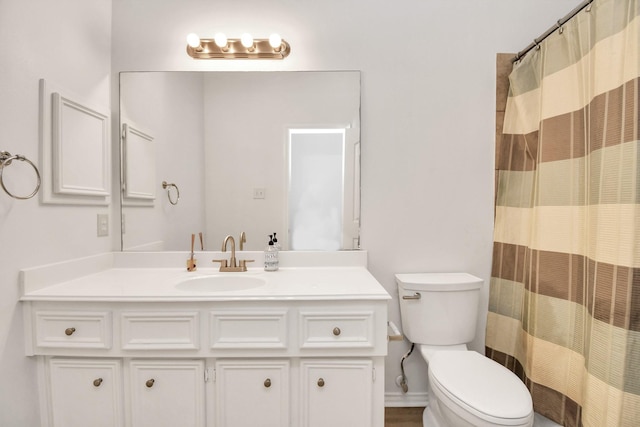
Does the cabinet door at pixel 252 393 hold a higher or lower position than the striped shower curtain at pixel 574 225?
lower

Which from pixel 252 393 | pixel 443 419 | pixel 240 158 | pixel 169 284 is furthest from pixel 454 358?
pixel 240 158

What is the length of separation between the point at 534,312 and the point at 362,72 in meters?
1.50

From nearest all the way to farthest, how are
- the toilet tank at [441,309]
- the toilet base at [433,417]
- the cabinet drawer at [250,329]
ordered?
the cabinet drawer at [250,329] < the toilet base at [433,417] < the toilet tank at [441,309]

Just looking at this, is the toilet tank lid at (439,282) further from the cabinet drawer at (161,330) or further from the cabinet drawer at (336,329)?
the cabinet drawer at (161,330)

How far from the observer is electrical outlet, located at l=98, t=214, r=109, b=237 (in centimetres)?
164

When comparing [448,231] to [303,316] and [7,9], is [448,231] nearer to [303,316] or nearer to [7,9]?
[303,316]

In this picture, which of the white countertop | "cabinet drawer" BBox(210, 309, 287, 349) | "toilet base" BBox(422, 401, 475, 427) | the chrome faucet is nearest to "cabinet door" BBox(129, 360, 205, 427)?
"cabinet drawer" BBox(210, 309, 287, 349)

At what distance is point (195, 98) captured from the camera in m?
1.74

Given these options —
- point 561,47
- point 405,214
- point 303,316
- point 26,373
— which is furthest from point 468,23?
point 26,373

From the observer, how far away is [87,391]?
1.24m

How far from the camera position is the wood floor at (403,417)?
64.5 inches

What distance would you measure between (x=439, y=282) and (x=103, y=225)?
1.82 metres

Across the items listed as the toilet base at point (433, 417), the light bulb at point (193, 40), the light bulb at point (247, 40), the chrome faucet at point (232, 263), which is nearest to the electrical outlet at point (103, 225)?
the chrome faucet at point (232, 263)

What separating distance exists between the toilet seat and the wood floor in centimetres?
52
